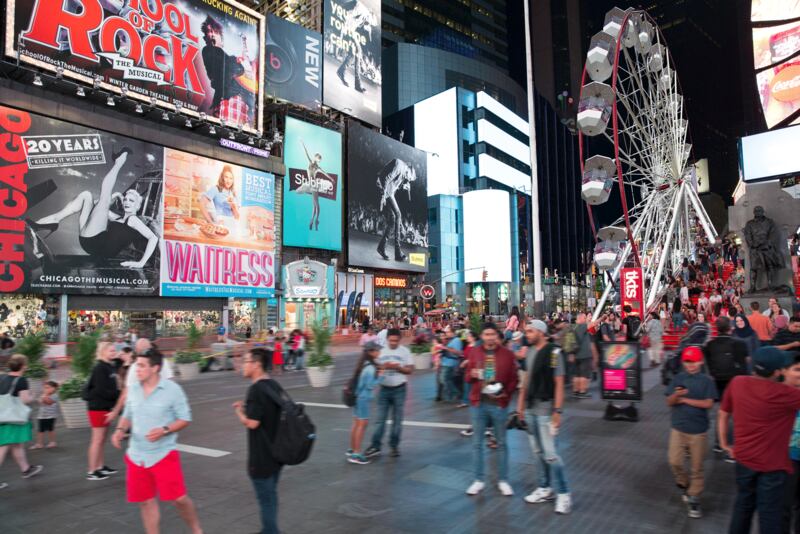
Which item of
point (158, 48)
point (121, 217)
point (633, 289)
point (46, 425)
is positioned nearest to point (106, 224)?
point (121, 217)

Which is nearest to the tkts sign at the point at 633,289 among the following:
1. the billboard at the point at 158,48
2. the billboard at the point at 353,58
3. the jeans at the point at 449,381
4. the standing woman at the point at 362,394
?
the jeans at the point at 449,381

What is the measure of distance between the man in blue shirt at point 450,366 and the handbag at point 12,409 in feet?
24.5

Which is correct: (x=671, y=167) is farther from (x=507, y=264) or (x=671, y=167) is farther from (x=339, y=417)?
(x=507, y=264)

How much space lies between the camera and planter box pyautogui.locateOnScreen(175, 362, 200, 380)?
18.0 m

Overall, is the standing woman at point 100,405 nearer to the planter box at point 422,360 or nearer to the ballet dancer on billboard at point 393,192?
the planter box at point 422,360

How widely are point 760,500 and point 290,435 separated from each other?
351 centimetres

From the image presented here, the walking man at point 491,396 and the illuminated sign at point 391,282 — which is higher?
the illuminated sign at point 391,282

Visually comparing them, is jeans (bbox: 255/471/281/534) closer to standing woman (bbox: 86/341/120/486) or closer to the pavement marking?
standing woman (bbox: 86/341/120/486)

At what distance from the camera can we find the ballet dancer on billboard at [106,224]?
30406 millimetres

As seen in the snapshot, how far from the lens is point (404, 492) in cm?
603

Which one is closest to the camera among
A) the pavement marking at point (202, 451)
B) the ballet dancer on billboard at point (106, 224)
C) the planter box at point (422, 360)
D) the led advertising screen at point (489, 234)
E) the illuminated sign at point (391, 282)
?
the pavement marking at point (202, 451)

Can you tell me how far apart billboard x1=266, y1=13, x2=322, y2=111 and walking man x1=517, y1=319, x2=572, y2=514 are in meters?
45.8

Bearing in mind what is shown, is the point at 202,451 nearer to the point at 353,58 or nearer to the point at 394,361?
the point at 394,361

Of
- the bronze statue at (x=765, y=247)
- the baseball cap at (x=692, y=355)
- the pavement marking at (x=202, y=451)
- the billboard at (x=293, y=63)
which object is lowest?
the pavement marking at (x=202, y=451)
